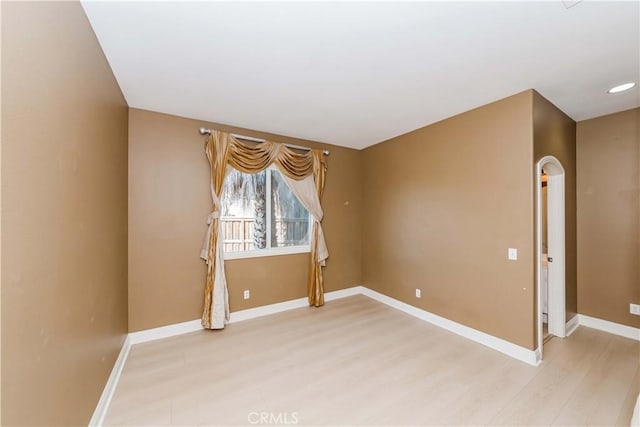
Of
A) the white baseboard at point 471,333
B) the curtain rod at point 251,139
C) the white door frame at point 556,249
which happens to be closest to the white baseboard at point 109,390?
the curtain rod at point 251,139

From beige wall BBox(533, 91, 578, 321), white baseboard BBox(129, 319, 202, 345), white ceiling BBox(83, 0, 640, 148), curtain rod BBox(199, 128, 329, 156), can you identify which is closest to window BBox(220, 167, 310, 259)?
curtain rod BBox(199, 128, 329, 156)

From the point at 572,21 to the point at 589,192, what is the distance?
240cm

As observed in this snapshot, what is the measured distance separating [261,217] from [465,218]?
103 inches

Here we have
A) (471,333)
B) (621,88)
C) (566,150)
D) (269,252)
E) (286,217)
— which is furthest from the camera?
(286,217)

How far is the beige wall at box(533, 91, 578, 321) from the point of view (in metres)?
2.44

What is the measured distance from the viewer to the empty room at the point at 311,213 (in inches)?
48.6

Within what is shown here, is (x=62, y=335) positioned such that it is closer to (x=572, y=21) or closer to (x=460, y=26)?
(x=460, y=26)

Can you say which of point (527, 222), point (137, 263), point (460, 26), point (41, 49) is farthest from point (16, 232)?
point (527, 222)

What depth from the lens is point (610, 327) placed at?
289cm

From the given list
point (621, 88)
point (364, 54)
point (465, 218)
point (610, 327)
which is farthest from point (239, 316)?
point (621, 88)

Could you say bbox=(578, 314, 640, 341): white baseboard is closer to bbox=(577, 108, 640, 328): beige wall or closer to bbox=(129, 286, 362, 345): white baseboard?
bbox=(577, 108, 640, 328): beige wall

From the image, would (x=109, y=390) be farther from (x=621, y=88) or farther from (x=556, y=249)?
(x=621, y=88)

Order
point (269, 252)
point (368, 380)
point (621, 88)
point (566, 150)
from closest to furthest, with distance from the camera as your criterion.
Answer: point (368, 380)
point (621, 88)
point (566, 150)
point (269, 252)

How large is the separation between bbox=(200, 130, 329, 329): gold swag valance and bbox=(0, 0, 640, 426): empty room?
3 centimetres
